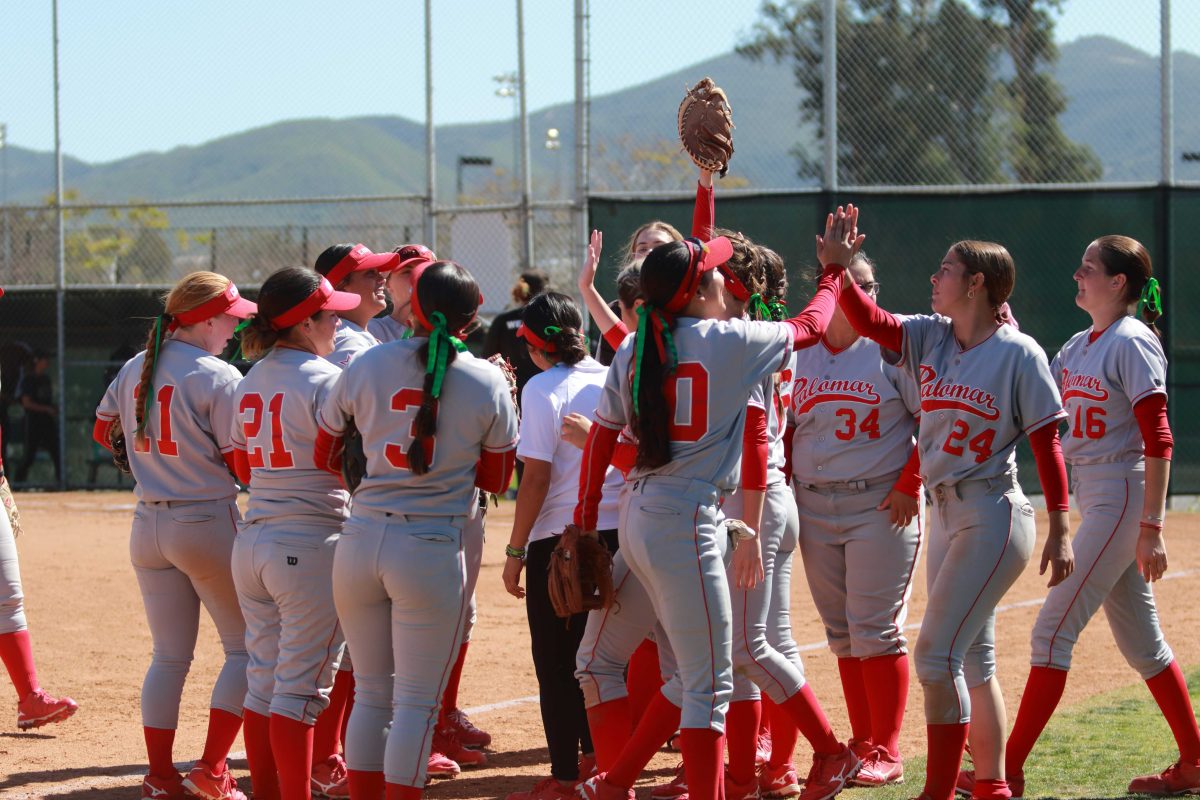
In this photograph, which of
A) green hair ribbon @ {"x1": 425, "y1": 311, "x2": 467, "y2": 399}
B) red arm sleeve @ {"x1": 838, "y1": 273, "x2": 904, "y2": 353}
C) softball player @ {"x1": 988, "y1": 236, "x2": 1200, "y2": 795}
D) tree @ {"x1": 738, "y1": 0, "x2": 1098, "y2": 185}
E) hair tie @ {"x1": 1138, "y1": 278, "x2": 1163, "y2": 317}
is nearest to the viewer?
green hair ribbon @ {"x1": 425, "y1": 311, "x2": 467, "y2": 399}

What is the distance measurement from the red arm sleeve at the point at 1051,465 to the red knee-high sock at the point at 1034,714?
0.71m

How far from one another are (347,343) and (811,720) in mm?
2154

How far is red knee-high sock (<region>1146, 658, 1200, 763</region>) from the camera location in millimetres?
4805

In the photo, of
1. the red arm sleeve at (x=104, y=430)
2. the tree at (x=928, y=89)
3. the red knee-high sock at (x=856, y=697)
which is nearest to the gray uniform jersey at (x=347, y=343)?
the red arm sleeve at (x=104, y=430)

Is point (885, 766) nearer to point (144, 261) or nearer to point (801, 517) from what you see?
point (801, 517)

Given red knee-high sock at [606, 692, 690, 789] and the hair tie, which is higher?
the hair tie

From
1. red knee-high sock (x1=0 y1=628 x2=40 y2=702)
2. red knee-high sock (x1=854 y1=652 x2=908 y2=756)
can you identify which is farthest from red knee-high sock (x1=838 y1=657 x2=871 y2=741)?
red knee-high sock (x1=0 y1=628 x2=40 y2=702)

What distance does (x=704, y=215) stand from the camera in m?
4.75

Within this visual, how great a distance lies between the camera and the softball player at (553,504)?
4.72 metres

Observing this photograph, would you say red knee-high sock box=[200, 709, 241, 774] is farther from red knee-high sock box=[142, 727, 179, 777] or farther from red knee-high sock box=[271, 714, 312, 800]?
red knee-high sock box=[271, 714, 312, 800]

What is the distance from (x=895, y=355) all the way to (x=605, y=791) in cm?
172

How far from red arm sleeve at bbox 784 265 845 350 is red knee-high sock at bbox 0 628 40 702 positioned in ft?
12.0

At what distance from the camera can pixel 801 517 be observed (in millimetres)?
5227

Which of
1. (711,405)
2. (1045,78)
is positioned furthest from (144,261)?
(711,405)
